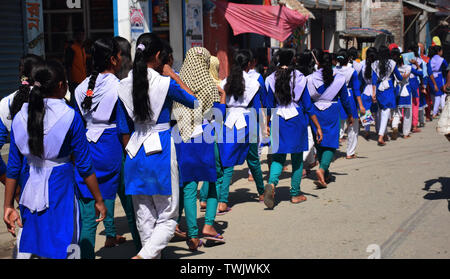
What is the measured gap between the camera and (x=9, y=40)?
9508 millimetres

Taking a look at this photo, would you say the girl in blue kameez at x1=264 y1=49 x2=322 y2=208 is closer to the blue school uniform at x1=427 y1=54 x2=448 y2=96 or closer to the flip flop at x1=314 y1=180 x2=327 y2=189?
the flip flop at x1=314 y1=180 x2=327 y2=189

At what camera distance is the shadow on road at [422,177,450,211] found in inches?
281

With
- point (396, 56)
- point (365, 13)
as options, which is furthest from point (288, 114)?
point (365, 13)

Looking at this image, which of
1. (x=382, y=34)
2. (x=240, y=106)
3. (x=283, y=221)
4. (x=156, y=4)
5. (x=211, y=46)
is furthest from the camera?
(x=382, y=34)

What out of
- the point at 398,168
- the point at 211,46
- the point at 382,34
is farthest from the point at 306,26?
the point at 398,168

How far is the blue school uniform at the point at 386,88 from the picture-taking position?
11.7m

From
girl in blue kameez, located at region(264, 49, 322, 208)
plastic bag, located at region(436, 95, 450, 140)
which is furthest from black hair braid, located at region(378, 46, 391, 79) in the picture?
plastic bag, located at region(436, 95, 450, 140)

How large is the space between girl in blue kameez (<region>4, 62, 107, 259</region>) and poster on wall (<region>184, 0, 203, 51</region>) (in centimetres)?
929

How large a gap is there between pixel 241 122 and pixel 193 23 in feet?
22.1

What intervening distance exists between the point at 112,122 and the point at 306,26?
634 inches

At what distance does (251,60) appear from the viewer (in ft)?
23.7

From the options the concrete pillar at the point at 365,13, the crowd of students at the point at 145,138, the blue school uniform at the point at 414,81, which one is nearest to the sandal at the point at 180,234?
the crowd of students at the point at 145,138

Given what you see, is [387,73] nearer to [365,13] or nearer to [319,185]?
[319,185]

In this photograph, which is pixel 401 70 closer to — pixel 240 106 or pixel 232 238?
pixel 240 106
